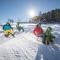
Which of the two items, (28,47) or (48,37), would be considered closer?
(28,47)

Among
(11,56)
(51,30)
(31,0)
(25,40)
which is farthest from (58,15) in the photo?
(11,56)

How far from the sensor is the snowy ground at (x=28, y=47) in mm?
2475

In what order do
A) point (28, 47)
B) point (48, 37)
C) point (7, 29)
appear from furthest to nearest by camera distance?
point (7, 29) < point (48, 37) < point (28, 47)

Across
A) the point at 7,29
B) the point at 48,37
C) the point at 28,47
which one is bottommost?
the point at 28,47

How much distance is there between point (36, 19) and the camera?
332 centimetres

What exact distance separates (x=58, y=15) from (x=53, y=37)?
0.51m

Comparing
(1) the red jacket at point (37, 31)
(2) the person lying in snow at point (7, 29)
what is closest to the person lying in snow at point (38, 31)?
(1) the red jacket at point (37, 31)

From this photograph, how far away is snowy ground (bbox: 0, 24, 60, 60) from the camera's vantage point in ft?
8.12

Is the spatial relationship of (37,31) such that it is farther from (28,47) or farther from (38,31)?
(28,47)

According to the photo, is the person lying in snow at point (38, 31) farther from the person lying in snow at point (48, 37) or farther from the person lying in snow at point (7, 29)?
the person lying in snow at point (7, 29)

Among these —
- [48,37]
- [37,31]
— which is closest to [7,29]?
[37,31]

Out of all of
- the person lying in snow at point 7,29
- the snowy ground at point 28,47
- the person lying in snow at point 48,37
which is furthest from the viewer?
the person lying in snow at point 7,29

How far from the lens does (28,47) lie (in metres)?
2.85

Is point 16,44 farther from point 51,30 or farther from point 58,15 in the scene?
point 58,15
